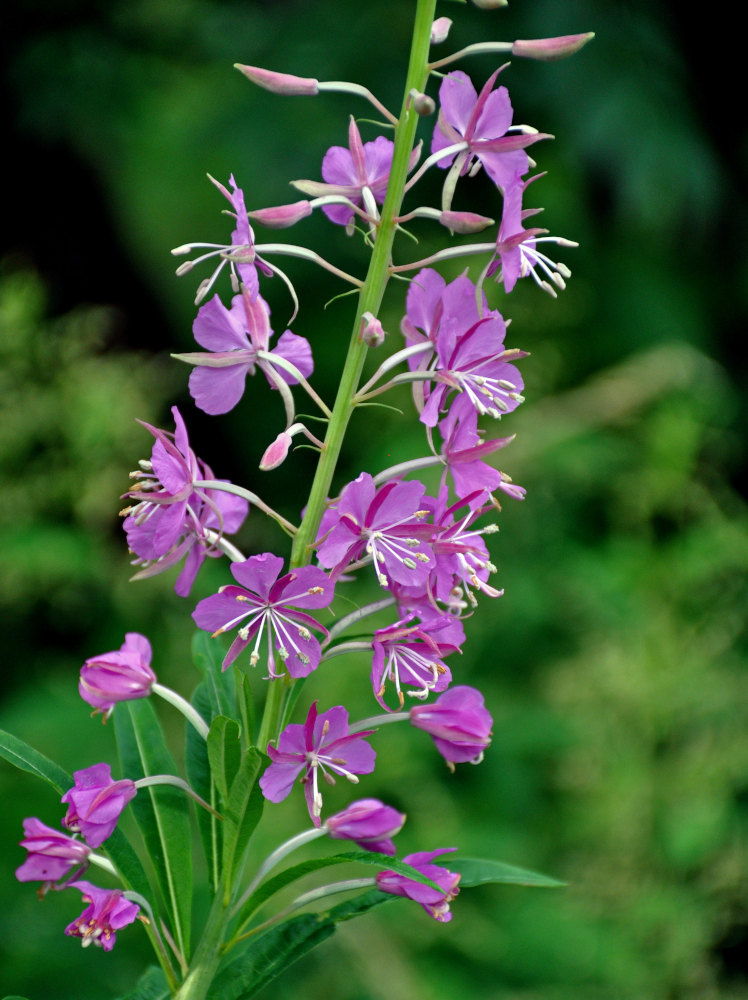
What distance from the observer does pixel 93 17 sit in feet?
24.2

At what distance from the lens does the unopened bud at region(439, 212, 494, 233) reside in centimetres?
132

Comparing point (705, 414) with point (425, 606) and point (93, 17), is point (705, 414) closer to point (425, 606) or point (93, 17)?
point (425, 606)

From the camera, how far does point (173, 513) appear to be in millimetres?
1375

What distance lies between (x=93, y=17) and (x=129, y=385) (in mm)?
4230

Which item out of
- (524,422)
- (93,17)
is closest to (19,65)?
(93,17)

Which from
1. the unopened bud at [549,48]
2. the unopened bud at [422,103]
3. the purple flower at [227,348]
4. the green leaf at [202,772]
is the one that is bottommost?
the green leaf at [202,772]

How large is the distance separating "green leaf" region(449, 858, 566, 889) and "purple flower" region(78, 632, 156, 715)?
527 millimetres


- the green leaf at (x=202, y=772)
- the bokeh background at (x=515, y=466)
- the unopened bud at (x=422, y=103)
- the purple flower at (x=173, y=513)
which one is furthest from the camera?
the bokeh background at (x=515, y=466)

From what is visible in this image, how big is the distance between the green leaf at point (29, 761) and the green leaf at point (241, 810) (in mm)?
240

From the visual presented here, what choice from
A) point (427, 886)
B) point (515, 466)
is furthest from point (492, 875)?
point (515, 466)

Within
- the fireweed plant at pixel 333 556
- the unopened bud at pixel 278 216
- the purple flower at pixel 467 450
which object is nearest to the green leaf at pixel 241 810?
the fireweed plant at pixel 333 556

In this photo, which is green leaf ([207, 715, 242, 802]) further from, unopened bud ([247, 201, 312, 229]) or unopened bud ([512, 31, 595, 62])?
unopened bud ([512, 31, 595, 62])

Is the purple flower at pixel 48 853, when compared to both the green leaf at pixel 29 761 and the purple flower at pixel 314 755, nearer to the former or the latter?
the green leaf at pixel 29 761

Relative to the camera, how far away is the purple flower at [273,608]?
1301 millimetres
